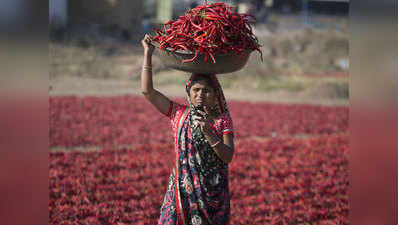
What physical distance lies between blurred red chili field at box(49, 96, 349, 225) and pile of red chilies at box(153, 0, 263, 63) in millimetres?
2685

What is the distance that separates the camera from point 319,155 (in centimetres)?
787

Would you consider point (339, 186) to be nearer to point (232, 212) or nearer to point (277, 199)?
point (277, 199)

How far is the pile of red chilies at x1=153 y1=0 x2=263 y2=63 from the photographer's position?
2.80m

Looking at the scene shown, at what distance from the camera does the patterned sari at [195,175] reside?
308 centimetres

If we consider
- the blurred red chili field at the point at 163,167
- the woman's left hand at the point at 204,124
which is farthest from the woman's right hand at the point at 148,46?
the blurred red chili field at the point at 163,167

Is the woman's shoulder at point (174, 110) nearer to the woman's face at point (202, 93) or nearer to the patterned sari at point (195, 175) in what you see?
the patterned sari at point (195, 175)

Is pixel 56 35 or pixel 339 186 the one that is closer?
pixel 339 186

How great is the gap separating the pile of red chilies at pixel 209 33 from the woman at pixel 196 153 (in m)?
0.23

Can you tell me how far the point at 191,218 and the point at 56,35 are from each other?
18285 mm

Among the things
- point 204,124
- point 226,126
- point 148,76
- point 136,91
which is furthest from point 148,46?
point 136,91

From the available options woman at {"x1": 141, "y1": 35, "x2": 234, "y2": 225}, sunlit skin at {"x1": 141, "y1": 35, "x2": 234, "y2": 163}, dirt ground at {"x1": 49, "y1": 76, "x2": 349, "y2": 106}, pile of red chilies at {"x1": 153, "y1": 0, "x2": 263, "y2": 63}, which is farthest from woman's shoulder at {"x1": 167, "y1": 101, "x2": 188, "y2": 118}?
dirt ground at {"x1": 49, "y1": 76, "x2": 349, "y2": 106}

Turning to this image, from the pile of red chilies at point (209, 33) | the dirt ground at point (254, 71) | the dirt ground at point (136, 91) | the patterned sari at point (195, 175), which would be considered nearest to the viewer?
the pile of red chilies at point (209, 33)
